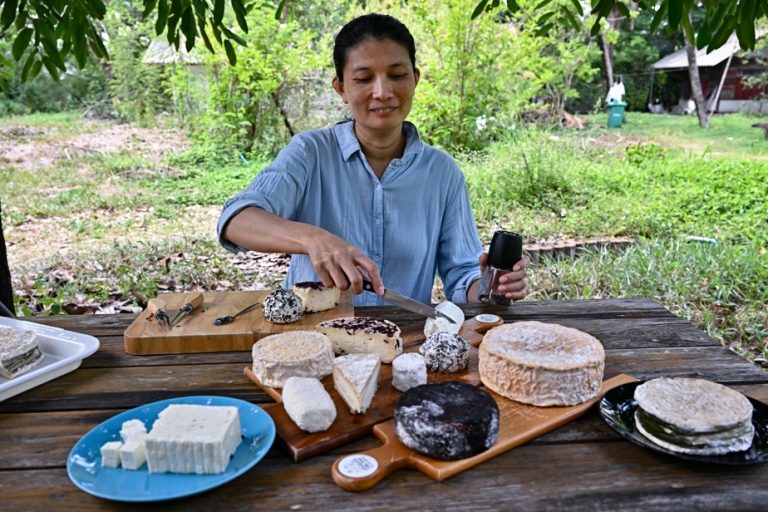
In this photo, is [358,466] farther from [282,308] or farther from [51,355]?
[51,355]

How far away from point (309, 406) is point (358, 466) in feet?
0.61

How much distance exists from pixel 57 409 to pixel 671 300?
3.90m

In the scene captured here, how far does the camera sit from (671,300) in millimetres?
4078

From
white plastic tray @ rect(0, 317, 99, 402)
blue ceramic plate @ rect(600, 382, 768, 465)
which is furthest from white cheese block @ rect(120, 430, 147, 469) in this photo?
blue ceramic plate @ rect(600, 382, 768, 465)

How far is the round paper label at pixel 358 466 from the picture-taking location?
110 centimetres

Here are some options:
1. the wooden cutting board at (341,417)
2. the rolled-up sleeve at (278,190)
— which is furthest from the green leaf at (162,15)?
the wooden cutting board at (341,417)

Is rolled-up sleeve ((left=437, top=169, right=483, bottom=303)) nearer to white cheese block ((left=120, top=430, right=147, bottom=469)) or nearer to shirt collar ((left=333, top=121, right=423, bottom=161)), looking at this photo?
shirt collar ((left=333, top=121, right=423, bottom=161))

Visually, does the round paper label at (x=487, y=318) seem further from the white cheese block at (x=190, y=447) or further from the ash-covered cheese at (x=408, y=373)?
the white cheese block at (x=190, y=447)

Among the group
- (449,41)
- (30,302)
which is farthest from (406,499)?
(449,41)

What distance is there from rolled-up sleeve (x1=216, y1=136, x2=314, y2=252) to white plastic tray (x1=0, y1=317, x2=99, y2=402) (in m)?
0.62

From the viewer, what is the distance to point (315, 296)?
198 centimetres

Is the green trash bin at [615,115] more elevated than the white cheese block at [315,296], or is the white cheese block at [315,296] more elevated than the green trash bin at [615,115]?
the green trash bin at [615,115]

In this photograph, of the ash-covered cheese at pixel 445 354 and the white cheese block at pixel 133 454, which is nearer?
the white cheese block at pixel 133 454

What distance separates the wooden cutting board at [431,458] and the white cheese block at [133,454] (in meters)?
0.38
